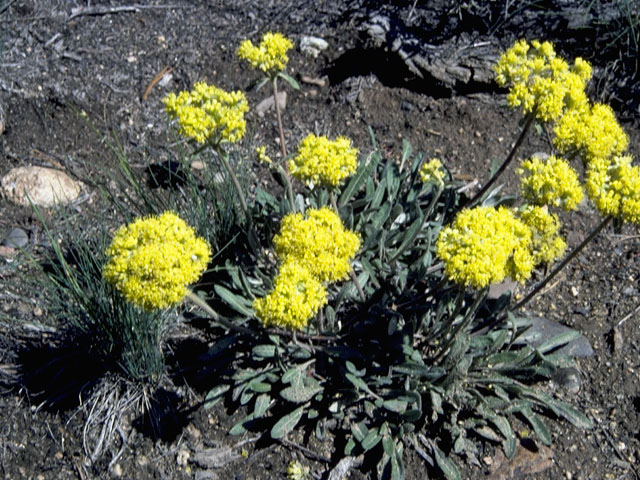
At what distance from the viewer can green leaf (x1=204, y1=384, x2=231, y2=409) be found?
4430 millimetres

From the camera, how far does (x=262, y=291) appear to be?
4.76 m

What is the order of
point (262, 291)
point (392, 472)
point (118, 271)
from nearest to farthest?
point (118, 271)
point (392, 472)
point (262, 291)

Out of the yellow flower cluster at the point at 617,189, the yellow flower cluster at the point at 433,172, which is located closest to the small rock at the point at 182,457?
the yellow flower cluster at the point at 433,172

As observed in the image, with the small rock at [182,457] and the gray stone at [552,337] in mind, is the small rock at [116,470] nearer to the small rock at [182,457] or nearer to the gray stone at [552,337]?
the small rock at [182,457]

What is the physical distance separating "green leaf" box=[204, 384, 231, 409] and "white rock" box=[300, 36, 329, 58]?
375cm

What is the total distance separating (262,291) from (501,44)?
11.9ft

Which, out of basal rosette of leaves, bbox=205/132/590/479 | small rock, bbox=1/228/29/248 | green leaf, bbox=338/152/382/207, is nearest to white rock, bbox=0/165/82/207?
small rock, bbox=1/228/29/248

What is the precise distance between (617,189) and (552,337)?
1583mm

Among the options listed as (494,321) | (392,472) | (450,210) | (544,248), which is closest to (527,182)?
(544,248)

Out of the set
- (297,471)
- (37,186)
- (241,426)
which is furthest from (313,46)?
(297,471)

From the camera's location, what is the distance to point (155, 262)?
3.26 metres

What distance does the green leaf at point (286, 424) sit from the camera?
424cm

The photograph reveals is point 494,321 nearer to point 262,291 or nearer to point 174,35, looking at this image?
point 262,291

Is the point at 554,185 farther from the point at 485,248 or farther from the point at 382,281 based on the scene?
the point at 382,281
